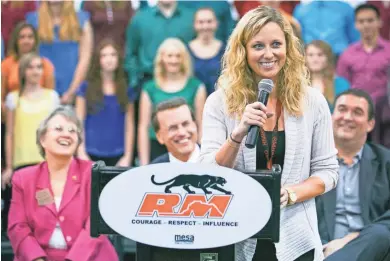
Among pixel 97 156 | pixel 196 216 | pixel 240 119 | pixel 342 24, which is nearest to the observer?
pixel 196 216

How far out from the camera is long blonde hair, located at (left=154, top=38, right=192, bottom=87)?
227 inches

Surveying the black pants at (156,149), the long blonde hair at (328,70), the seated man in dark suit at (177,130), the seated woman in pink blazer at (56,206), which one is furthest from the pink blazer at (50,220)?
the long blonde hair at (328,70)

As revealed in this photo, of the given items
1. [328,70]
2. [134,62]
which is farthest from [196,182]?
[134,62]

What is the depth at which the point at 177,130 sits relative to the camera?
14.7 feet

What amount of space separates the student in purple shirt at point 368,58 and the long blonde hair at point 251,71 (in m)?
3.27

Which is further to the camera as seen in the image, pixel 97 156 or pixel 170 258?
pixel 97 156

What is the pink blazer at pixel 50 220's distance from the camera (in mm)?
4148

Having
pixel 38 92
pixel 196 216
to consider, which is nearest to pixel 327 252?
pixel 196 216

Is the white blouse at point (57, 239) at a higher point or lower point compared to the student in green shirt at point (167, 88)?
lower

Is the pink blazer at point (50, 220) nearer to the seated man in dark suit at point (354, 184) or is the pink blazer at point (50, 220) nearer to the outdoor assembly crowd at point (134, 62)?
the outdoor assembly crowd at point (134, 62)

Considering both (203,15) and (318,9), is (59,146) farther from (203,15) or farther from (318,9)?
(318,9)

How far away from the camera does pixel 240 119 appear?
8.16 ft

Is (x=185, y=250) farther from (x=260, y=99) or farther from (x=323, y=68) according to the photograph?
(x=323, y=68)

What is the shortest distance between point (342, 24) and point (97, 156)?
2.12 meters
